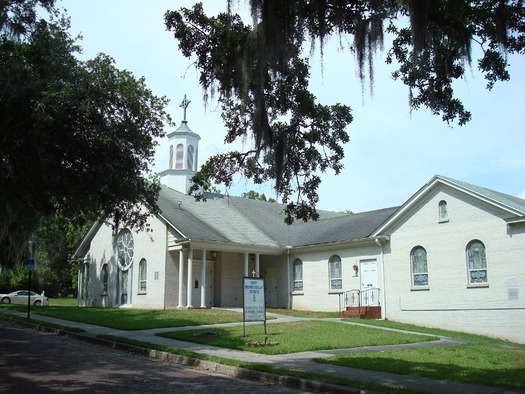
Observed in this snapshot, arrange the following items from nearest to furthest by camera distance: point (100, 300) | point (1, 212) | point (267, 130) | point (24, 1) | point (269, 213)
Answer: point (267, 130), point (24, 1), point (1, 212), point (100, 300), point (269, 213)

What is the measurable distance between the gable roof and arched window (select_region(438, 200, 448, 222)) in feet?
2.53

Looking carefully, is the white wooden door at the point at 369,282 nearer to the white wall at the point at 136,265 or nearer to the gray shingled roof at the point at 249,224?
the gray shingled roof at the point at 249,224

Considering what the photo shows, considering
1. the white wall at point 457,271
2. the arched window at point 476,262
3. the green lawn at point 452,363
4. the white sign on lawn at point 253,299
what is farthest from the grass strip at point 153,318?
the arched window at point 476,262

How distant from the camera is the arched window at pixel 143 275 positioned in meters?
26.2

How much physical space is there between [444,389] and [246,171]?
5.89 meters

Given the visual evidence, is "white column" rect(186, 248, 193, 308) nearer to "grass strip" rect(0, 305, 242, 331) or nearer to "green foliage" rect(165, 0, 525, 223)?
"grass strip" rect(0, 305, 242, 331)

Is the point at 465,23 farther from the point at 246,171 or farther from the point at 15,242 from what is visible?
the point at 15,242

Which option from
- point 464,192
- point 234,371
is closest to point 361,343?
point 234,371

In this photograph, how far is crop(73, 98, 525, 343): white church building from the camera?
19.2 m

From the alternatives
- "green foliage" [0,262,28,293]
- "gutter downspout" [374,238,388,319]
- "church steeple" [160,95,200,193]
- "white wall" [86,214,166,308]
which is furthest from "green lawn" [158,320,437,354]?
"green foliage" [0,262,28,293]

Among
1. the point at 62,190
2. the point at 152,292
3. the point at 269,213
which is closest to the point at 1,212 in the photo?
the point at 62,190

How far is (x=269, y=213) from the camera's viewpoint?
3241cm

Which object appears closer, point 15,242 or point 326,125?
point 326,125

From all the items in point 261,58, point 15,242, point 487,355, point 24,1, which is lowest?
point 487,355
